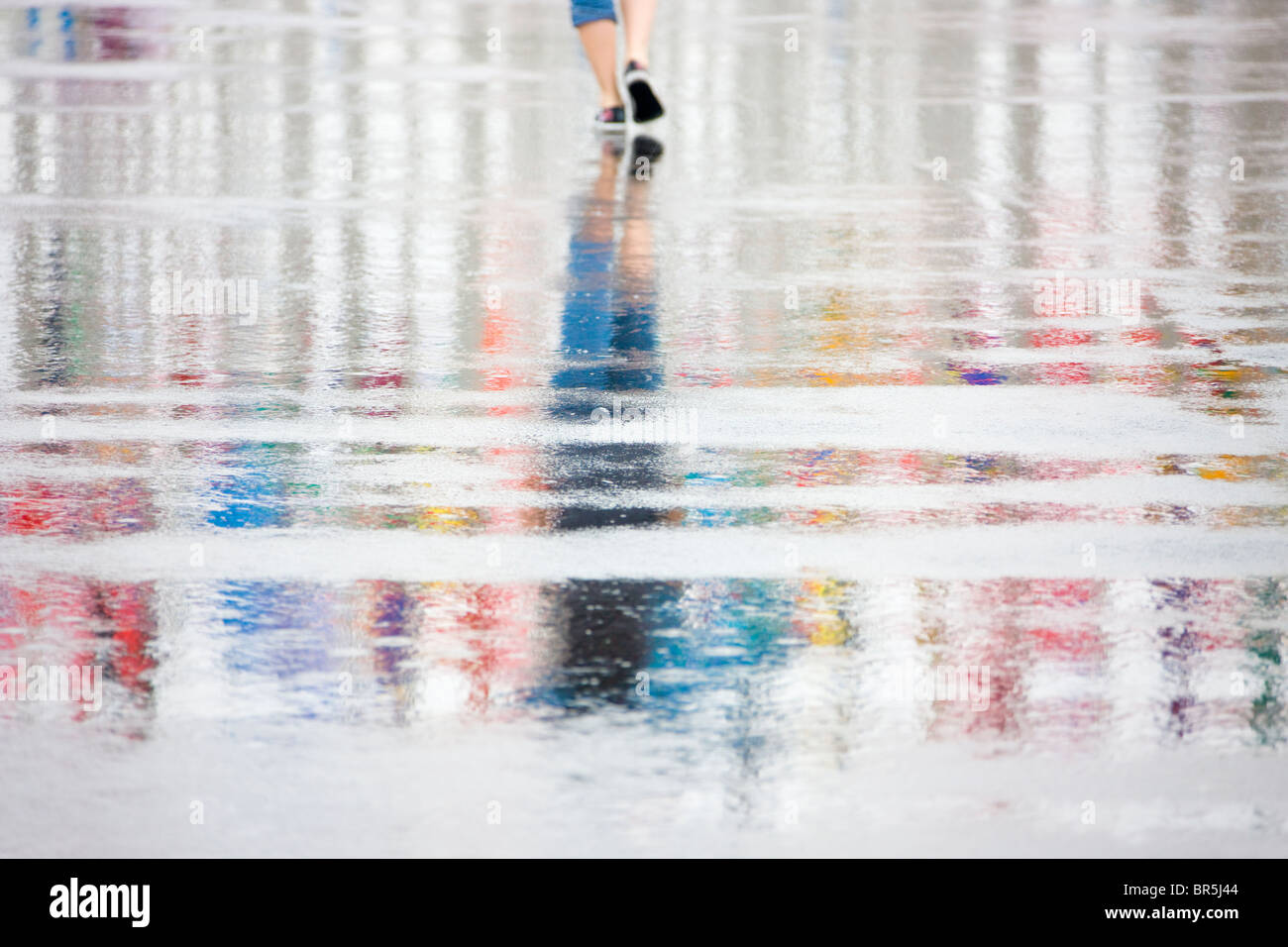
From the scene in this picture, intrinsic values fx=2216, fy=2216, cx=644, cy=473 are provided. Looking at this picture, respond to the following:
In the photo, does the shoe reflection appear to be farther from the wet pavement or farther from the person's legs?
the person's legs

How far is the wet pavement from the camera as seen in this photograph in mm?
4336

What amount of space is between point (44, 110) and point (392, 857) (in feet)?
33.8

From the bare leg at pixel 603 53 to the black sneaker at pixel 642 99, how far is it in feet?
1.41

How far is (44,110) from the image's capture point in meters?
13.4

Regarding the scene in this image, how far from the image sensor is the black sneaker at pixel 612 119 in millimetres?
12758

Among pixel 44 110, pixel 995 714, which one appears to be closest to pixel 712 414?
pixel 995 714

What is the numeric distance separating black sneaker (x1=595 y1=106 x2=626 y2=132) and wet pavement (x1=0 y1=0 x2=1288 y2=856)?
0.19 m

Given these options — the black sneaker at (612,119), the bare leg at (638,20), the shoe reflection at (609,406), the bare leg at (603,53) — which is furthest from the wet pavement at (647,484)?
the bare leg at (638,20)

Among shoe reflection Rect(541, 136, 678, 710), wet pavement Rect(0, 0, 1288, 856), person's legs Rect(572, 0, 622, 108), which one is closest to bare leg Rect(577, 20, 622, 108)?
person's legs Rect(572, 0, 622, 108)

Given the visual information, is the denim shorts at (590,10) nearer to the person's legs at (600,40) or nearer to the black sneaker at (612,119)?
the person's legs at (600,40)
